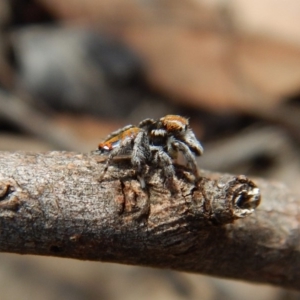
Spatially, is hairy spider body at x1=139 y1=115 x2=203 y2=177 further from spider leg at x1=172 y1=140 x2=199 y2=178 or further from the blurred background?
the blurred background

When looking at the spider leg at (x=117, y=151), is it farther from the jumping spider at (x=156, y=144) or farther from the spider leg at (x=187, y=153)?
the spider leg at (x=187, y=153)

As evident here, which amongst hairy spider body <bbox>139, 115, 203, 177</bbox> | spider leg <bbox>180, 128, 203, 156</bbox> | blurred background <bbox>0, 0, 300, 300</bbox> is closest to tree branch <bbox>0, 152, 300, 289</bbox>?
hairy spider body <bbox>139, 115, 203, 177</bbox>

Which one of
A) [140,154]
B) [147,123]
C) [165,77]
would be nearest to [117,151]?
[140,154]

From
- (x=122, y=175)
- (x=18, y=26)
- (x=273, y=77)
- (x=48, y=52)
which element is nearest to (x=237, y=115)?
(x=273, y=77)

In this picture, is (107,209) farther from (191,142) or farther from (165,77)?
(165,77)

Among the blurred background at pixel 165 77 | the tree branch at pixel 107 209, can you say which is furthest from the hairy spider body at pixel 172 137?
the blurred background at pixel 165 77

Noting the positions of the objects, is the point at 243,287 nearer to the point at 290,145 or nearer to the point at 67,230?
the point at 290,145
